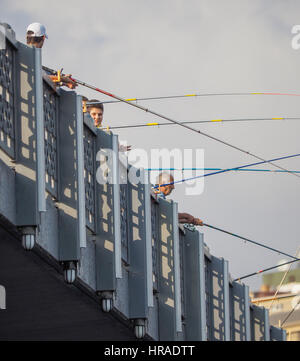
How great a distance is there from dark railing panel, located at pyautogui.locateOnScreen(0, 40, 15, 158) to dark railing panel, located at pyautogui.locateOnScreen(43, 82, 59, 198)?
956mm

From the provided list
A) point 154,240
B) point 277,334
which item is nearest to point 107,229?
point 154,240

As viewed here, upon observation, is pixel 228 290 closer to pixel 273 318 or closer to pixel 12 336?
pixel 12 336

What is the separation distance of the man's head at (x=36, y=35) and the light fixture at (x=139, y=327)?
510cm

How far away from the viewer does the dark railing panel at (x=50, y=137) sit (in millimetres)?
17672

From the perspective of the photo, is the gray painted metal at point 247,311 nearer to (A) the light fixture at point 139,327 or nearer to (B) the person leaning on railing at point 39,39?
(A) the light fixture at point 139,327

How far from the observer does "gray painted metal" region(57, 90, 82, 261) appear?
58.9ft

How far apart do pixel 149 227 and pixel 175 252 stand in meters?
1.53

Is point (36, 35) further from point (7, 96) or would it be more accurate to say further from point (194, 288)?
point (194, 288)

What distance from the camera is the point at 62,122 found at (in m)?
18.3

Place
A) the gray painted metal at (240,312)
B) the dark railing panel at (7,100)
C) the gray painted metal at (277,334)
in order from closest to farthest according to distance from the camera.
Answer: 1. the dark railing panel at (7,100)
2. the gray painted metal at (240,312)
3. the gray painted metal at (277,334)

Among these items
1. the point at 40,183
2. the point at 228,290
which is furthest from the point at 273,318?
the point at 40,183

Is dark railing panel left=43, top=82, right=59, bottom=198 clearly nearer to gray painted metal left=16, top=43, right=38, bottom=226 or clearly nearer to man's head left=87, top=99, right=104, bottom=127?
gray painted metal left=16, top=43, right=38, bottom=226

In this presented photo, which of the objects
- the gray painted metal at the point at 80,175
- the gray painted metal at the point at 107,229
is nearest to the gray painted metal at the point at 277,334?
the gray painted metal at the point at 107,229

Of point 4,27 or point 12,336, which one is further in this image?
point 12,336
